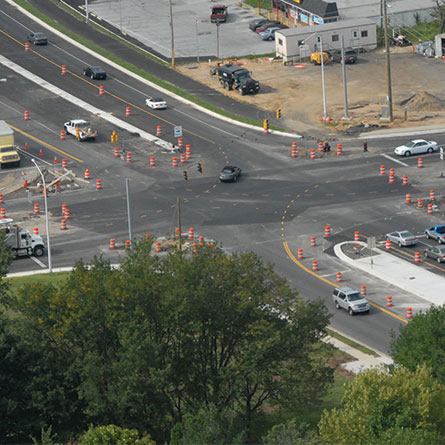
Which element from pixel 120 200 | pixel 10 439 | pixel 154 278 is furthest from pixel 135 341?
pixel 120 200

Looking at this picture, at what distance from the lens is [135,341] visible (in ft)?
176

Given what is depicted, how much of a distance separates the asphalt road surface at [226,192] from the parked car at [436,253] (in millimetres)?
5143

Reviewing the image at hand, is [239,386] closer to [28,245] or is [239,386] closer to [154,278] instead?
[154,278]

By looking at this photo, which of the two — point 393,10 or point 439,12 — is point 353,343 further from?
point 393,10

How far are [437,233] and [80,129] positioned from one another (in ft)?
131

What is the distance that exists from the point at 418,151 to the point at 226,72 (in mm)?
27766

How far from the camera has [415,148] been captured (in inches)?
4139

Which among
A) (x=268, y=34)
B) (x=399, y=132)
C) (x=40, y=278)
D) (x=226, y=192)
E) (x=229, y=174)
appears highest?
(x=268, y=34)

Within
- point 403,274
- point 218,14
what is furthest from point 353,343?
point 218,14

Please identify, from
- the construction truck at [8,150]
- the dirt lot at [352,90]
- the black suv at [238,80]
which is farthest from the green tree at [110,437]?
the black suv at [238,80]

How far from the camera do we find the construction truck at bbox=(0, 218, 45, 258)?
285 ft

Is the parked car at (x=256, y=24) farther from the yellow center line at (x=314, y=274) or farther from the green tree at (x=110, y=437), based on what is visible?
the green tree at (x=110, y=437)

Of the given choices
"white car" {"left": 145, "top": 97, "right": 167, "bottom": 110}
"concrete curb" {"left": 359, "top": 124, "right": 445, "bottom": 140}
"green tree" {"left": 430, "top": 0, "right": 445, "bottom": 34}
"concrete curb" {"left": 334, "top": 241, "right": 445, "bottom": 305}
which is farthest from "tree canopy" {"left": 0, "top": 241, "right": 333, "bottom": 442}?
"green tree" {"left": 430, "top": 0, "right": 445, "bottom": 34}

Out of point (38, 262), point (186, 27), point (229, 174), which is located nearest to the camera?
point (38, 262)
